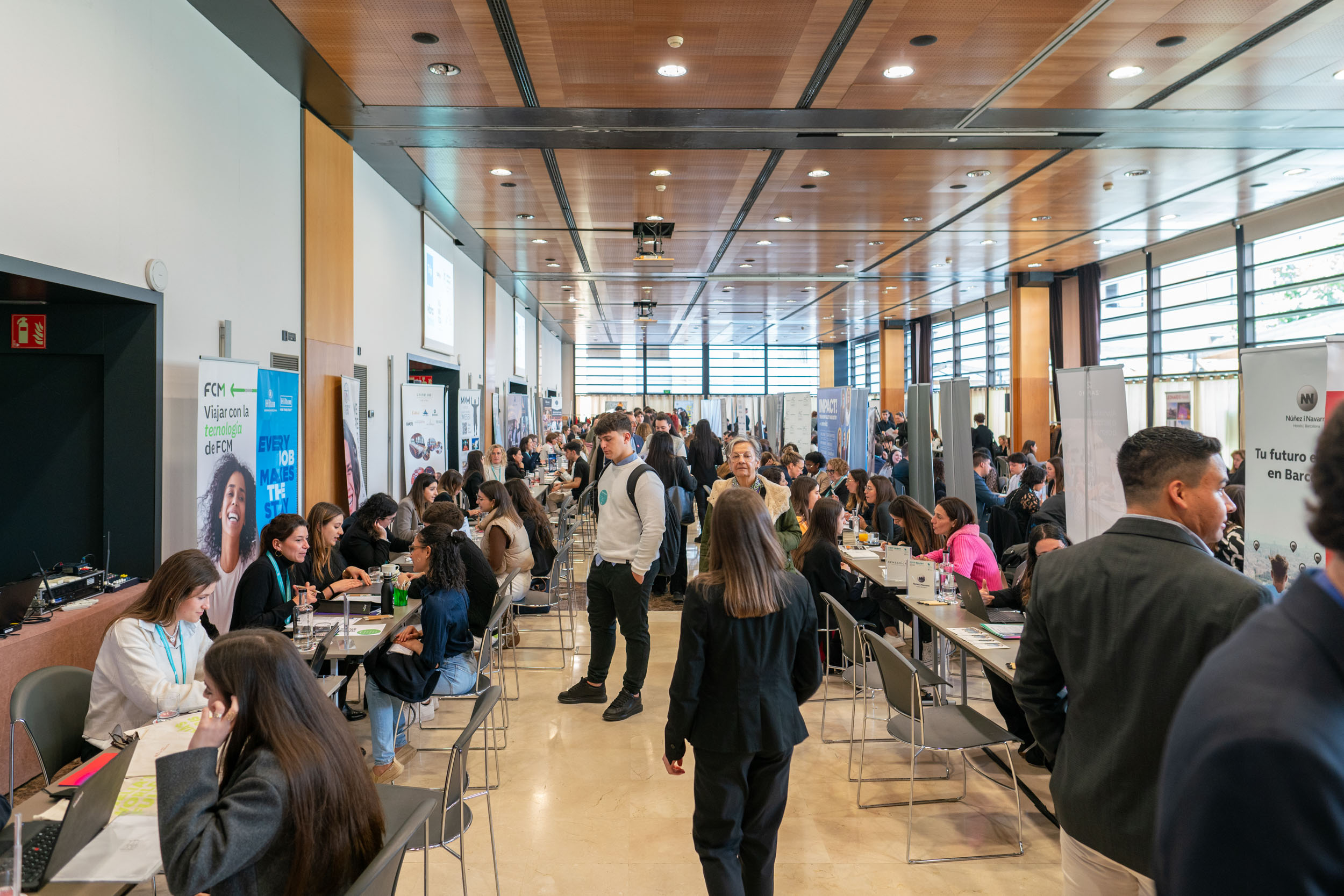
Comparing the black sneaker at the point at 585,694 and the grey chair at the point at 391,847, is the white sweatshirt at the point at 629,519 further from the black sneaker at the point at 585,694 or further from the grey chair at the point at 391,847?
the grey chair at the point at 391,847

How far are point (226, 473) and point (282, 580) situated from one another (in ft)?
3.45

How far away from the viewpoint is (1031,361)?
13.7 meters

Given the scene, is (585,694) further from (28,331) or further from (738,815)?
(28,331)

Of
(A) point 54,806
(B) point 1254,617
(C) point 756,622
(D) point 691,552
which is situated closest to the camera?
(B) point 1254,617

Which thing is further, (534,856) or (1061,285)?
(1061,285)

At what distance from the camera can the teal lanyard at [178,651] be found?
10.2 ft

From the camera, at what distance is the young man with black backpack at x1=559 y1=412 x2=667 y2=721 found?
476 cm

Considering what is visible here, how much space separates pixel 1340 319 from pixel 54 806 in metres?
11.4

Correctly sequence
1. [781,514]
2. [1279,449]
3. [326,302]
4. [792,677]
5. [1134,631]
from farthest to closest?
[326,302]
[781,514]
[1279,449]
[792,677]
[1134,631]

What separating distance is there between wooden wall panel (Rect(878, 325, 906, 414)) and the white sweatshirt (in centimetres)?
1705

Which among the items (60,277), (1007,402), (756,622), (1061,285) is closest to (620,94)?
(60,277)

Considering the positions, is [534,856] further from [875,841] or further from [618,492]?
[618,492]

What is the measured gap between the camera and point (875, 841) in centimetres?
354

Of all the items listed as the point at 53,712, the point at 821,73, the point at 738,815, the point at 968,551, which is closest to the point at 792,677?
the point at 738,815
